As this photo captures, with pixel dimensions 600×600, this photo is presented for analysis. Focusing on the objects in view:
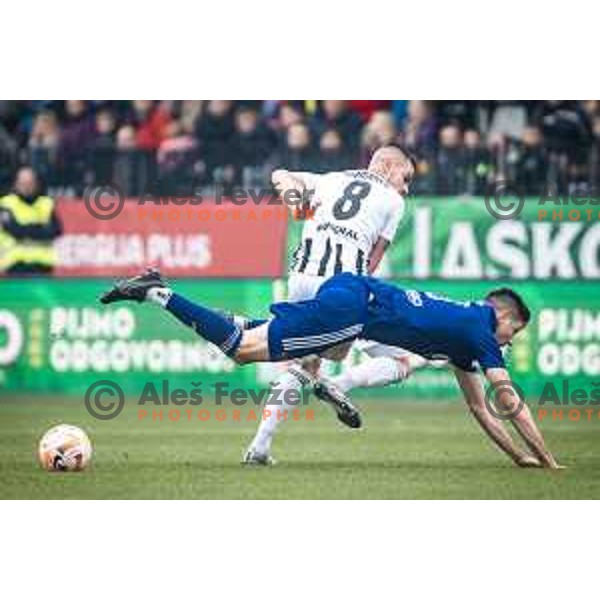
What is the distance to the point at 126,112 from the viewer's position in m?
11.8

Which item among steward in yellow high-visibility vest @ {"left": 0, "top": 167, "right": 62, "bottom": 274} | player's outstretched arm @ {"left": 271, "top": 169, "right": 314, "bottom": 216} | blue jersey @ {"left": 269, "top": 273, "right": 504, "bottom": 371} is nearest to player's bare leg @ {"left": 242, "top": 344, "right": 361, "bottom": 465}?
blue jersey @ {"left": 269, "top": 273, "right": 504, "bottom": 371}

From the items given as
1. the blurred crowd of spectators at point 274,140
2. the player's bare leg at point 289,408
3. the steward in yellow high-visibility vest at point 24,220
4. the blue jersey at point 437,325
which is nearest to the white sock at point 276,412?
the player's bare leg at point 289,408

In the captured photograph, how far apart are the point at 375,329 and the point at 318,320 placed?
0.38 meters

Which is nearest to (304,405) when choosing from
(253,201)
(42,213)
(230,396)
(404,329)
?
(230,396)

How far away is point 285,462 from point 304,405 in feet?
8.94

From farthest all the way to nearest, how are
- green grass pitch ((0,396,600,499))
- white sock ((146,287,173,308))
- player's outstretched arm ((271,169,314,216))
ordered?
player's outstretched arm ((271,169,314,216)) < white sock ((146,287,173,308)) < green grass pitch ((0,396,600,499))

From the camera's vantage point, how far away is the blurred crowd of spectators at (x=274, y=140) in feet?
37.7

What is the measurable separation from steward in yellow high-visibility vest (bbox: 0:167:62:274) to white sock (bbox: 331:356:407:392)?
304 cm

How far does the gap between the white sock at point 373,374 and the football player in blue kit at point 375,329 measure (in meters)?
0.57

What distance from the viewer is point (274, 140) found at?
462 inches

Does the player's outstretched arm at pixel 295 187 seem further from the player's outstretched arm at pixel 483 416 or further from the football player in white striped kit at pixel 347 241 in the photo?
the player's outstretched arm at pixel 483 416

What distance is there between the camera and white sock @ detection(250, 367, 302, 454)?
9.55 m

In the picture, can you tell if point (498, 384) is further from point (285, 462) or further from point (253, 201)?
point (253, 201)

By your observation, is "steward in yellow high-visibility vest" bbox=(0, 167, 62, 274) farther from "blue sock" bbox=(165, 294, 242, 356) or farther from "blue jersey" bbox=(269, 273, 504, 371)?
"blue jersey" bbox=(269, 273, 504, 371)
